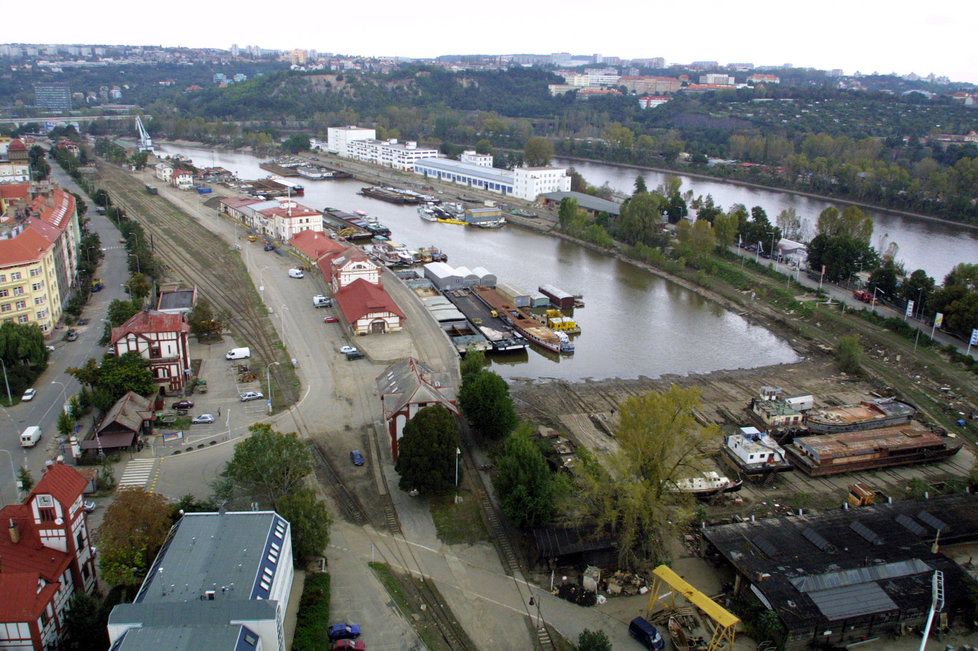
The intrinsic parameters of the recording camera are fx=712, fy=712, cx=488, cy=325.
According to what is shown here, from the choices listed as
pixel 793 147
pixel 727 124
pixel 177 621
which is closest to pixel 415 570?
pixel 177 621

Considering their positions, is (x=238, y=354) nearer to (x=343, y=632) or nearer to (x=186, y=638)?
(x=343, y=632)

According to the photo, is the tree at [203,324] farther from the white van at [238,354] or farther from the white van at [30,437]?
the white van at [30,437]

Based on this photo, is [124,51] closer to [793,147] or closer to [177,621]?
[793,147]

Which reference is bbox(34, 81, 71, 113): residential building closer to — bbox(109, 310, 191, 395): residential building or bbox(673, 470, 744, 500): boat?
bbox(109, 310, 191, 395): residential building

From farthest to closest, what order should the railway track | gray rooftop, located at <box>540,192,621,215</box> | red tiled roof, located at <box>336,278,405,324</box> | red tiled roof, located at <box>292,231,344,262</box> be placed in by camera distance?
gray rooftop, located at <box>540,192,621,215</box>
red tiled roof, located at <box>292,231,344,262</box>
red tiled roof, located at <box>336,278,405,324</box>
the railway track

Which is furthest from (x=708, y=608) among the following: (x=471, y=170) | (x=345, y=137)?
(x=345, y=137)

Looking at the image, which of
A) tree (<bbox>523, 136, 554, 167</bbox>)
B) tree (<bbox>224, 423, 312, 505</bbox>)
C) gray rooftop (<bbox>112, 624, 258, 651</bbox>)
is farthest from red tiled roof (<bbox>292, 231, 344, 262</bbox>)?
tree (<bbox>523, 136, 554, 167</bbox>)

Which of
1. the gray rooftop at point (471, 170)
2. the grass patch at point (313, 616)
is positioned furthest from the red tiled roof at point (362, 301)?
the gray rooftop at point (471, 170)
